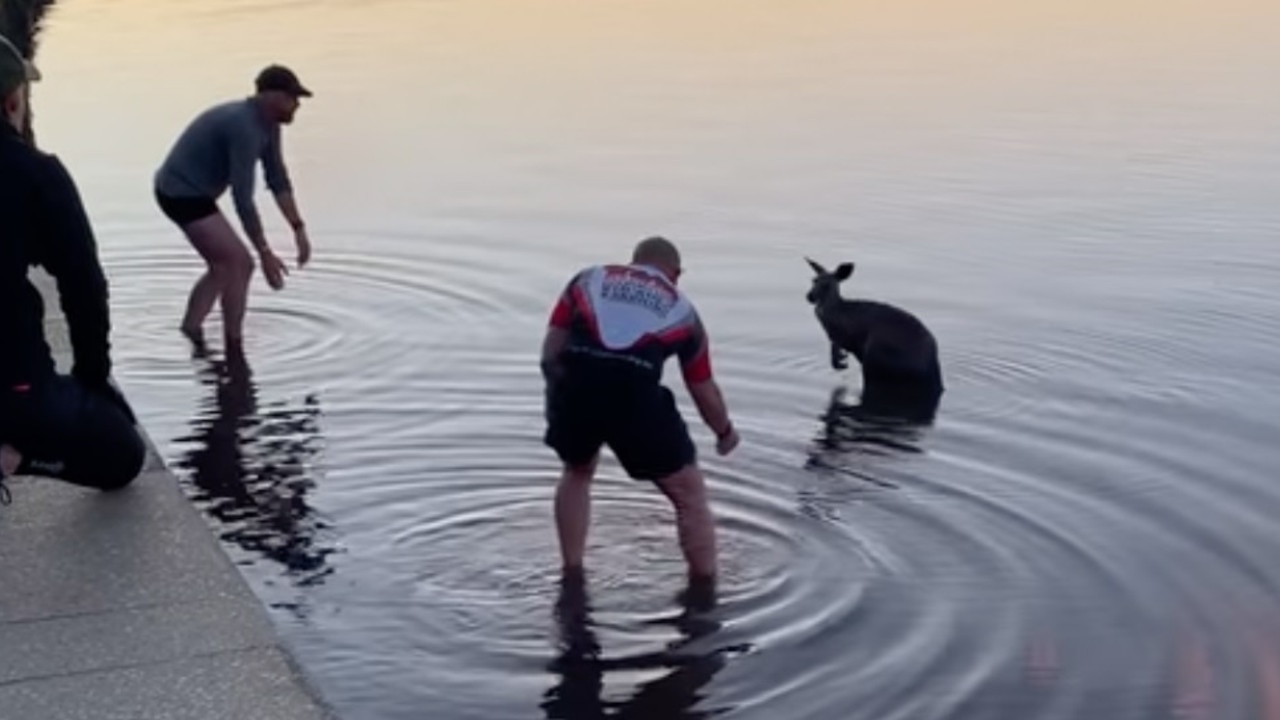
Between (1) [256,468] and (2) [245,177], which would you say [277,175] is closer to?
(2) [245,177]

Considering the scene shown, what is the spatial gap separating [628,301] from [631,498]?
2.16 m

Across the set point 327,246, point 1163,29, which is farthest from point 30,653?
point 1163,29

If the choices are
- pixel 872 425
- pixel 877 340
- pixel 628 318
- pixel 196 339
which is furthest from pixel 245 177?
pixel 628 318

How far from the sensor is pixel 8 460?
352 inches

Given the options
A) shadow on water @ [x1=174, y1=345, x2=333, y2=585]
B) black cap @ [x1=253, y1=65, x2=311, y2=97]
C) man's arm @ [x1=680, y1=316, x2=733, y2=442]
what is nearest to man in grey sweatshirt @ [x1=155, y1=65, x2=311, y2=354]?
black cap @ [x1=253, y1=65, x2=311, y2=97]

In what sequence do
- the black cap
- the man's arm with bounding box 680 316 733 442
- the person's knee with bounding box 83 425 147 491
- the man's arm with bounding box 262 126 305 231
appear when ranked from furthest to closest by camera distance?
the man's arm with bounding box 262 126 305 231 → the black cap → the man's arm with bounding box 680 316 733 442 → the person's knee with bounding box 83 425 147 491

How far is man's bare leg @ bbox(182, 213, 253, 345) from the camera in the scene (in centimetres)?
1491

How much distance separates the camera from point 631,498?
38.2 feet

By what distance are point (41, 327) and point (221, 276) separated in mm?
6244

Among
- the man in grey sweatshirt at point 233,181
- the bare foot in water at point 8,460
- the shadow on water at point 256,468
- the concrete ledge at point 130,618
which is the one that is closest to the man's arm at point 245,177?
the man in grey sweatshirt at point 233,181

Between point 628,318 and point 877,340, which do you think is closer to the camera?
point 628,318

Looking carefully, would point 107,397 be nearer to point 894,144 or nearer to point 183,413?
point 183,413

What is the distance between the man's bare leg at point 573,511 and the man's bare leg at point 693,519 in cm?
31

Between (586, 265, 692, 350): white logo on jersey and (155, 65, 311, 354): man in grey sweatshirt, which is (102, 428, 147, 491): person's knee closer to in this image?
(586, 265, 692, 350): white logo on jersey
